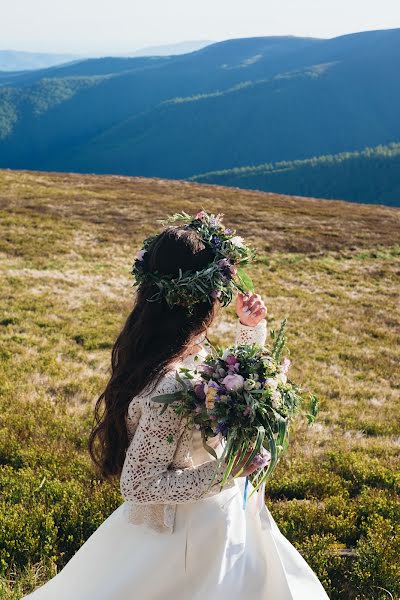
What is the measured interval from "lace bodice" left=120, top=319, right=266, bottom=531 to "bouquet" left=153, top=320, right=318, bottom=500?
9 cm

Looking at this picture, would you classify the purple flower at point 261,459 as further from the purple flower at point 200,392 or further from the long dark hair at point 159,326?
the long dark hair at point 159,326

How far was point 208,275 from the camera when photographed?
324cm

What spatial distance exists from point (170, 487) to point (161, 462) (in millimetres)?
155

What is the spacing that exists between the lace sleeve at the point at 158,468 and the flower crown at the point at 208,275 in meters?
0.50

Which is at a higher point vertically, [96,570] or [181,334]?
[181,334]

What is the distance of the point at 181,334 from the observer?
330 centimetres

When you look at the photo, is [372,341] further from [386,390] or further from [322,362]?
[386,390]

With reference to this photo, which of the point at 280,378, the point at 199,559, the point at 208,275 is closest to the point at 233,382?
the point at 280,378

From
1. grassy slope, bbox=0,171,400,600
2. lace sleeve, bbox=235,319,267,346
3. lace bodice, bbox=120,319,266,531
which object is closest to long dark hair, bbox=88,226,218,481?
lace bodice, bbox=120,319,266,531

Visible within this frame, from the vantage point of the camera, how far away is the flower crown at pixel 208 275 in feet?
10.3

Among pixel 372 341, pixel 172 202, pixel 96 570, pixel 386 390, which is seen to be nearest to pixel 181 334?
pixel 96 570

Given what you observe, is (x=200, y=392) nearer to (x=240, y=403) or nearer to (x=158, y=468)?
(x=240, y=403)

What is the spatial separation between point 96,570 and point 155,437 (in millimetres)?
1435

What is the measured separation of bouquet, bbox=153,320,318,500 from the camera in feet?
9.99
